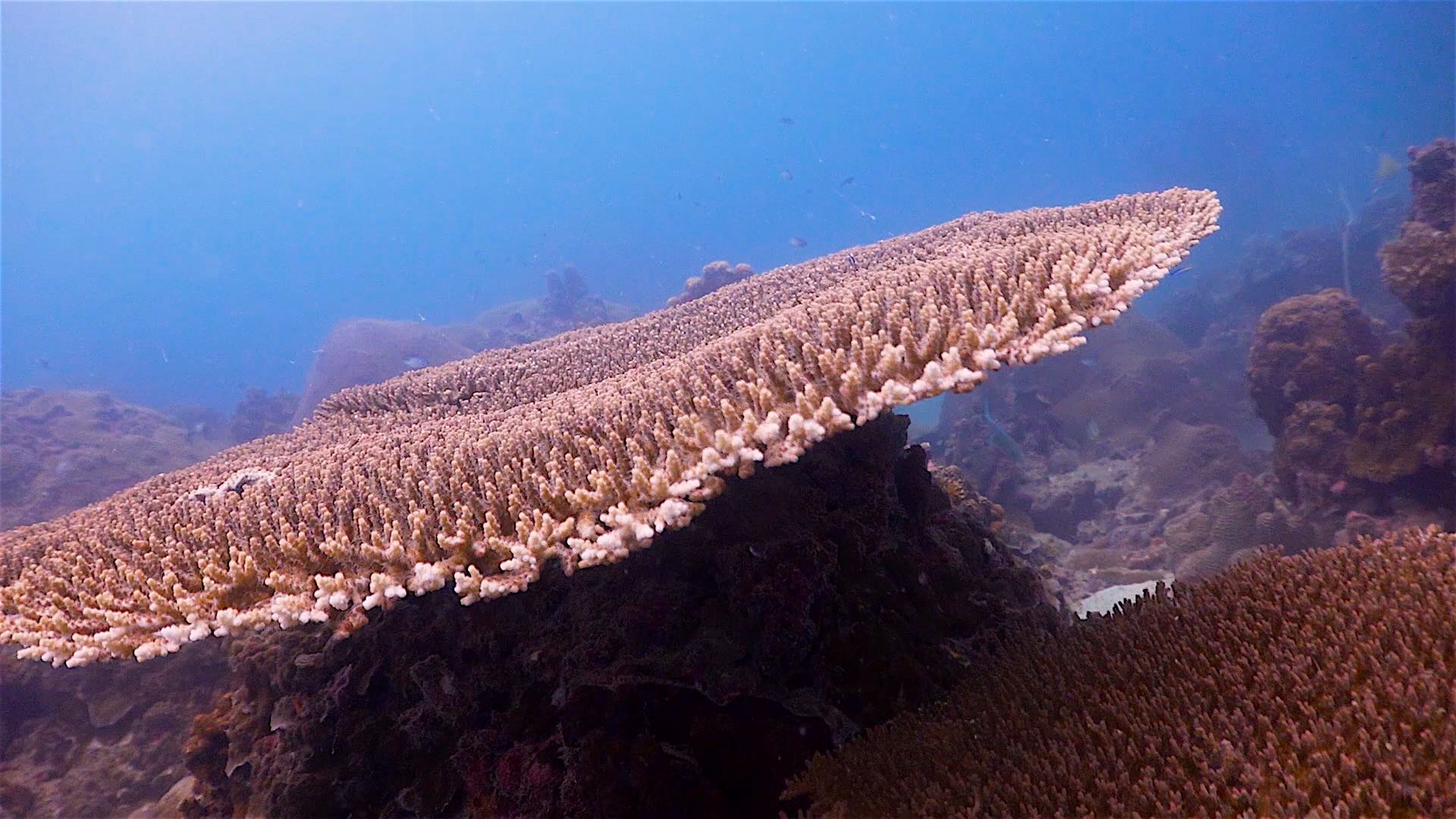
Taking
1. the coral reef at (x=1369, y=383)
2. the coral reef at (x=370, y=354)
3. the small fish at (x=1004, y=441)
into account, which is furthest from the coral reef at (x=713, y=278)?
the coral reef at (x=1369, y=383)

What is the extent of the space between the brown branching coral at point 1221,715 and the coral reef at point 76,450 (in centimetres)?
2232

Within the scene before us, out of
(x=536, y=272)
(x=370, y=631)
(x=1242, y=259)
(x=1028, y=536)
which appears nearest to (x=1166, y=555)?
(x=1028, y=536)

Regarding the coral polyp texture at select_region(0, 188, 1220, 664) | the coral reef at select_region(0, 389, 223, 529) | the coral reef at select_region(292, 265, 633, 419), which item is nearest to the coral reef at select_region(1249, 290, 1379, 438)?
the coral polyp texture at select_region(0, 188, 1220, 664)

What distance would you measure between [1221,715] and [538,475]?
3.16 m

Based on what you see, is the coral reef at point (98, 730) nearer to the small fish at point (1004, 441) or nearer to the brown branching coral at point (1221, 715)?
the brown branching coral at point (1221, 715)

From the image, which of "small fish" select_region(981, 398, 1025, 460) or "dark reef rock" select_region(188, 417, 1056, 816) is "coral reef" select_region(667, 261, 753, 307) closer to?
"small fish" select_region(981, 398, 1025, 460)

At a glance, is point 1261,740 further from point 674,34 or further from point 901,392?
point 674,34

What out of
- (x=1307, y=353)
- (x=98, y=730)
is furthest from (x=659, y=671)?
(x=1307, y=353)

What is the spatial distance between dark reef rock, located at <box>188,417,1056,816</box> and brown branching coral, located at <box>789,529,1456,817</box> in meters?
0.36

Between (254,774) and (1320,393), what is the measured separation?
50.9 feet

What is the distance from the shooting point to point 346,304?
454ft

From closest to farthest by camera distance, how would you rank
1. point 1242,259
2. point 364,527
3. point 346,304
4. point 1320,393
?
point 364,527, point 1320,393, point 1242,259, point 346,304

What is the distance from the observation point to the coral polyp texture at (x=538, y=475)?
2770 millimetres

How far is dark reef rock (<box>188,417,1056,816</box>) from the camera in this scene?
3.26m
